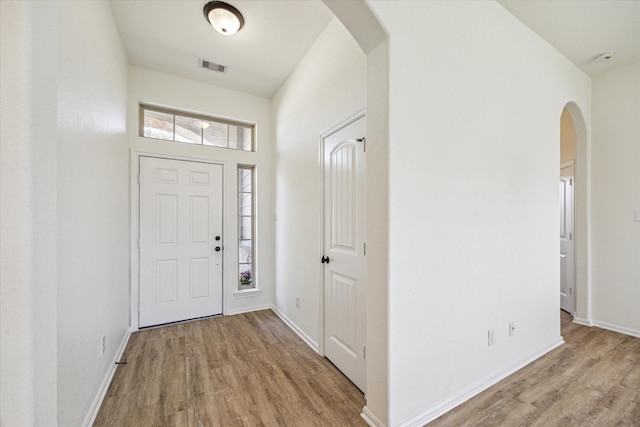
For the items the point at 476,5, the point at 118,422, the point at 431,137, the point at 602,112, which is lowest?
the point at 118,422

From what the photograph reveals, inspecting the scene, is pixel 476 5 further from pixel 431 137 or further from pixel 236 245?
pixel 236 245

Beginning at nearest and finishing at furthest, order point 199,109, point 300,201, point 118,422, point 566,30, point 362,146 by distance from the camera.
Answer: point 118,422, point 362,146, point 566,30, point 300,201, point 199,109

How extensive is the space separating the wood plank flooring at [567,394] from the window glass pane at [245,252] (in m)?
2.74

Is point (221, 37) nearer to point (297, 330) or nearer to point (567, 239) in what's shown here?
point (297, 330)

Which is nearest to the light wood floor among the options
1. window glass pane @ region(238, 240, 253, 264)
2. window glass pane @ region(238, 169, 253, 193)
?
window glass pane @ region(238, 240, 253, 264)

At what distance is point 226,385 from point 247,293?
62.7 inches

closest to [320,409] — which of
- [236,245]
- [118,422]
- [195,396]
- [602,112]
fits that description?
[195,396]

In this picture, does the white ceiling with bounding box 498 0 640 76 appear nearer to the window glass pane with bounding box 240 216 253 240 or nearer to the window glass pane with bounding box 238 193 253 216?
the window glass pane with bounding box 238 193 253 216

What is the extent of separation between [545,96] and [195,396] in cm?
386

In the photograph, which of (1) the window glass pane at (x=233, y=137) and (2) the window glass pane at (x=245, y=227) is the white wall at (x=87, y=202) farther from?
(2) the window glass pane at (x=245, y=227)

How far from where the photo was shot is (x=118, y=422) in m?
1.64

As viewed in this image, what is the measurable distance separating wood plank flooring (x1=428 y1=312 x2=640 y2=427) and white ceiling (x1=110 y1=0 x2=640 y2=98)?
286 cm

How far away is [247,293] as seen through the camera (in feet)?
11.6

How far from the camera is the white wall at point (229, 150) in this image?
9.98ft
